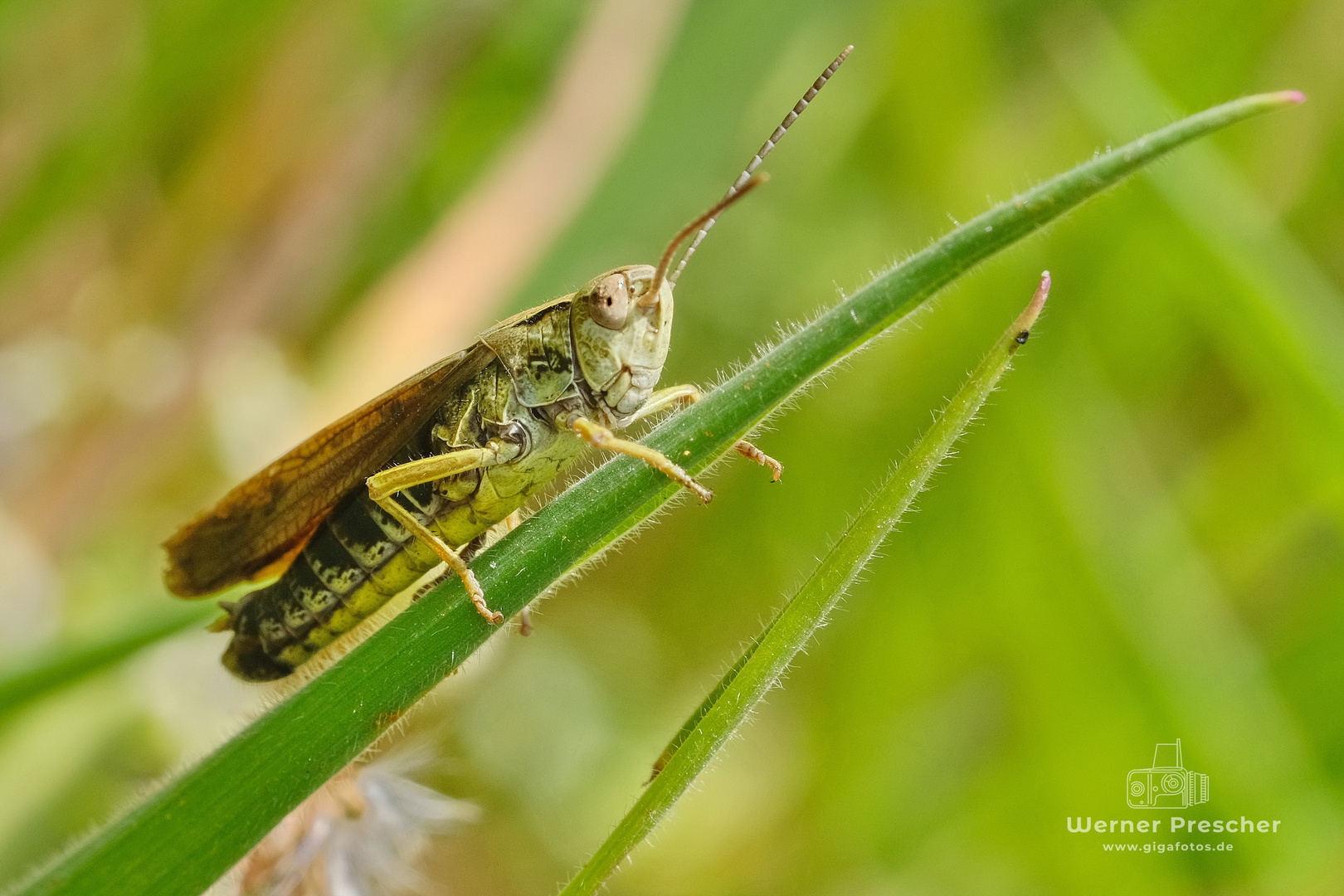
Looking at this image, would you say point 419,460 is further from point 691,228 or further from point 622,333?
point 691,228

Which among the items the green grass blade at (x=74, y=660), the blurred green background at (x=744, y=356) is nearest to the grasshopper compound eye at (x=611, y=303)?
the green grass blade at (x=74, y=660)

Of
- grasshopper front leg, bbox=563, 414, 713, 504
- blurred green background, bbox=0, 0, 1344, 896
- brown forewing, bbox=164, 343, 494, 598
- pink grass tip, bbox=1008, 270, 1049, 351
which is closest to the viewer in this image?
pink grass tip, bbox=1008, 270, 1049, 351

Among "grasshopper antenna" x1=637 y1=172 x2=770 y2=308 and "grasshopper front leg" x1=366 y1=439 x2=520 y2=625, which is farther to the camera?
"grasshopper front leg" x1=366 y1=439 x2=520 y2=625

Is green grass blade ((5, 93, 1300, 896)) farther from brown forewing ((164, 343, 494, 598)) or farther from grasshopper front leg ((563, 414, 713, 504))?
brown forewing ((164, 343, 494, 598))

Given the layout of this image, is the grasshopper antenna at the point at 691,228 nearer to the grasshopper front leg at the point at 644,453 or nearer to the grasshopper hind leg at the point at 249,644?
the grasshopper front leg at the point at 644,453

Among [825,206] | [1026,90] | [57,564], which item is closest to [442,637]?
[57,564]

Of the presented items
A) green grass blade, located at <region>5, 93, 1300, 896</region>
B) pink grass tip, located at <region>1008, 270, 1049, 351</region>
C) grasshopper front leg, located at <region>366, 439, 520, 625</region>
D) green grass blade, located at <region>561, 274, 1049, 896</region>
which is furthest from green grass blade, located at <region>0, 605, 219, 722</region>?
pink grass tip, located at <region>1008, 270, 1049, 351</region>
